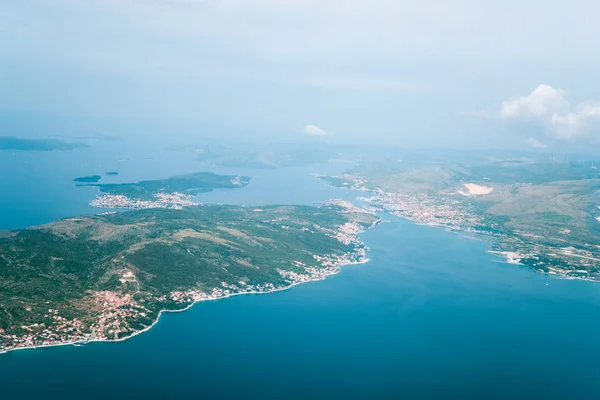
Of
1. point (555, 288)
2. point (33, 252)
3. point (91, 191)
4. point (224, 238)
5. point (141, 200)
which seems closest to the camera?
point (33, 252)

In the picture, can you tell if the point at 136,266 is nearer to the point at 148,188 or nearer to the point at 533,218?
the point at 148,188

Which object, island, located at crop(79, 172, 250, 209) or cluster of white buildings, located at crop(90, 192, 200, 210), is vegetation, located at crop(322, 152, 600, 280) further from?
island, located at crop(79, 172, 250, 209)

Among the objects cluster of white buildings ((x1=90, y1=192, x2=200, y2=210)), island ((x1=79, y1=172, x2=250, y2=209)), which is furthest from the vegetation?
island ((x1=79, y1=172, x2=250, y2=209))

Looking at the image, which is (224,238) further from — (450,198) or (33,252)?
(450,198)

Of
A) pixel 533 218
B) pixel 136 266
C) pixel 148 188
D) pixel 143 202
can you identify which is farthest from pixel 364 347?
pixel 148 188

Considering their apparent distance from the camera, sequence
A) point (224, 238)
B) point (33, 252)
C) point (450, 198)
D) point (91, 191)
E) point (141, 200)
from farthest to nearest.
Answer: point (450, 198) < point (91, 191) < point (141, 200) < point (224, 238) < point (33, 252)

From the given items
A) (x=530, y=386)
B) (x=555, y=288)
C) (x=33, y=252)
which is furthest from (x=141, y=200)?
(x=530, y=386)
